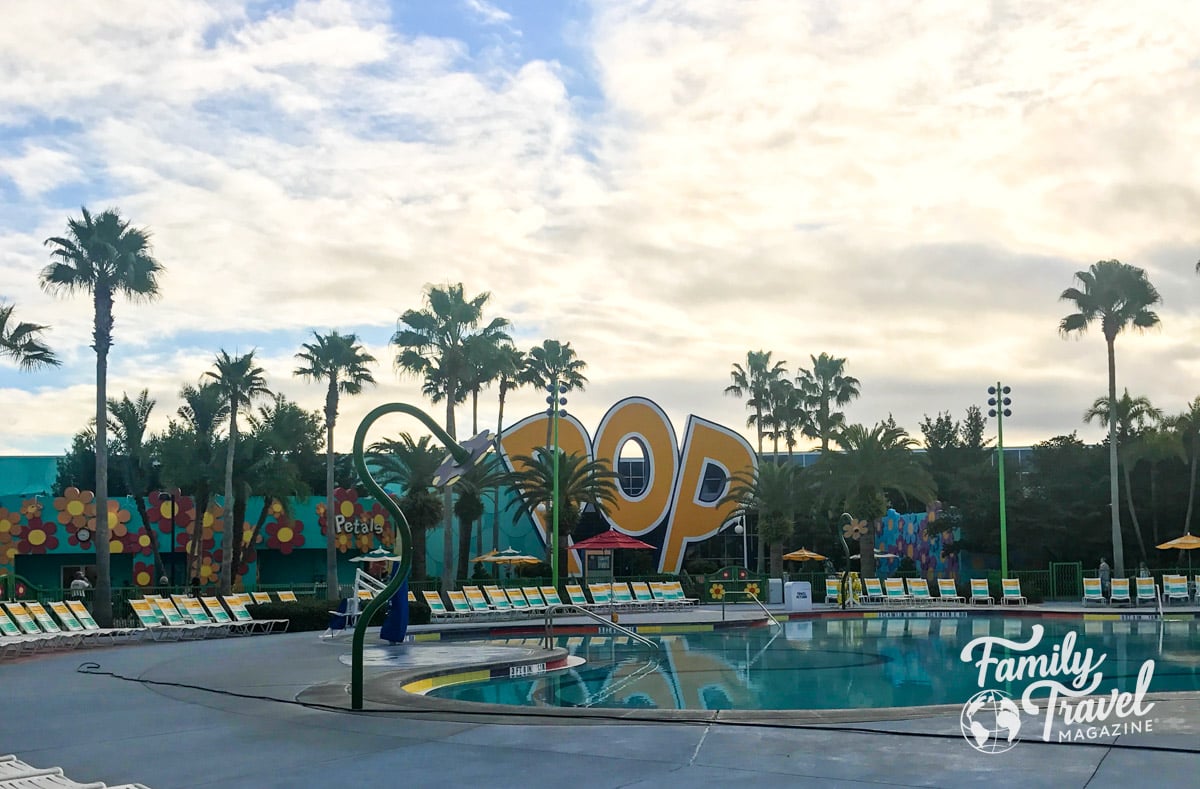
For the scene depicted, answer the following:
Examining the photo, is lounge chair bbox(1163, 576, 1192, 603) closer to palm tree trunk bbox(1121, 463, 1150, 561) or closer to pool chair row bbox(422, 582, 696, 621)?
palm tree trunk bbox(1121, 463, 1150, 561)

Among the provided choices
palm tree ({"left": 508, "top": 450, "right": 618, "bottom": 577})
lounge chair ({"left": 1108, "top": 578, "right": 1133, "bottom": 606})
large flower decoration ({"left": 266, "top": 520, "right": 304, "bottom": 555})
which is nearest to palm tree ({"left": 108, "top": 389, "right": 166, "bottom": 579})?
large flower decoration ({"left": 266, "top": 520, "right": 304, "bottom": 555})

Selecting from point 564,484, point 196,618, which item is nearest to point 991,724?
point 196,618

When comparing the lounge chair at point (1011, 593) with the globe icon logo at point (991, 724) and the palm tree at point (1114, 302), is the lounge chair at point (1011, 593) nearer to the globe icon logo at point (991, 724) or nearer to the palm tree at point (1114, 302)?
the palm tree at point (1114, 302)

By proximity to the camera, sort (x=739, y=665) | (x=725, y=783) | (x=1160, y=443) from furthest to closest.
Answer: (x=1160, y=443) → (x=739, y=665) → (x=725, y=783)

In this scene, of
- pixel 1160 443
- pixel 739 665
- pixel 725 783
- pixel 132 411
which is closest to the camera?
pixel 725 783

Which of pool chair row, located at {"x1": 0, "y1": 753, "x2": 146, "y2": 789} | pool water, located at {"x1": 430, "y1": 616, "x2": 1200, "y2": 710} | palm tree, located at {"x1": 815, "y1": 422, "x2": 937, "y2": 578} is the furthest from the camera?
palm tree, located at {"x1": 815, "y1": 422, "x2": 937, "y2": 578}

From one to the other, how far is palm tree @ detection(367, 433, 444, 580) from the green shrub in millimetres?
11761

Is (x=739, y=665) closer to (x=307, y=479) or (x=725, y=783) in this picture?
(x=725, y=783)

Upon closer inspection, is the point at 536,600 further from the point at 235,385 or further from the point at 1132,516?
the point at 1132,516

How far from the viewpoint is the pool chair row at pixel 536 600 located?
97.8 feet

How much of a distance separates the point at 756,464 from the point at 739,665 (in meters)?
37.1

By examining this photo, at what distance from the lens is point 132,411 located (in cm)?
5522

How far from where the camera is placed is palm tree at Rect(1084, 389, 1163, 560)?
4875cm

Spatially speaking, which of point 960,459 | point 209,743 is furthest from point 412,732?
point 960,459
